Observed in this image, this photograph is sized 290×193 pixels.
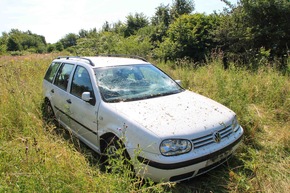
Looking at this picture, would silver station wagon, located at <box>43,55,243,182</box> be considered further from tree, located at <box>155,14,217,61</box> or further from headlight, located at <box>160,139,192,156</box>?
tree, located at <box>155,14,217,61</box>

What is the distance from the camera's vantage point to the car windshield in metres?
3.53

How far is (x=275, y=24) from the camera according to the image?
28.0 ft

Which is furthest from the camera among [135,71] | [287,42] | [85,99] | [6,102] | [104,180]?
[287,42]

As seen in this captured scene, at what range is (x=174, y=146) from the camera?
2682 mm

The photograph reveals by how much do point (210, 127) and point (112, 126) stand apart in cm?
126

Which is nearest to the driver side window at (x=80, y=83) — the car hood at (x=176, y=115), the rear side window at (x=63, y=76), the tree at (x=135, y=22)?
the rear side window at (x=63, y=76)

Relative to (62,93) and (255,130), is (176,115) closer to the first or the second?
(255,130)

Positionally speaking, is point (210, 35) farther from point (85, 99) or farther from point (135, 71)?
point (85, 99)

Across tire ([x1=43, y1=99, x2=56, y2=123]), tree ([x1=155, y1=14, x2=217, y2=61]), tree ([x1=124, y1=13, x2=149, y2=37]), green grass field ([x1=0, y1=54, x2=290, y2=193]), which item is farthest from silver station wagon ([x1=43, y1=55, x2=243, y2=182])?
tree ([x1=124, y1=13, x2=149, y2=37])

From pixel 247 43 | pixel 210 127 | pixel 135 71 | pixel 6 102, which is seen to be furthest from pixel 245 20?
pixel 6 102

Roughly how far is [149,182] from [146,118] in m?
0.90

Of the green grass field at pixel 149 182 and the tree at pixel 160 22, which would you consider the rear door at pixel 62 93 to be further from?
the tree at pixel 160 22

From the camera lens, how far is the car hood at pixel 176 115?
2775 millimetres

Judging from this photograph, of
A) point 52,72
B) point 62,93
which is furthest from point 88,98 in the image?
point 52,72
